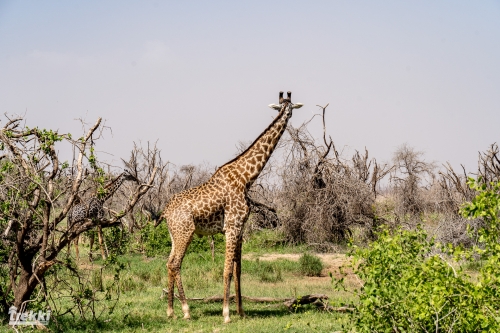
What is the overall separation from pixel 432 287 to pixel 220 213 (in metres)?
4.73

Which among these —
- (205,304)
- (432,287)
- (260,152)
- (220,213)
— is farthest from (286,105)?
(432,287)

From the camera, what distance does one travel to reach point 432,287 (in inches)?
195

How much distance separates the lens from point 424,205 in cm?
2570

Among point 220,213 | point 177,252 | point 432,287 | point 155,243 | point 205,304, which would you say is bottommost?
point 205,304

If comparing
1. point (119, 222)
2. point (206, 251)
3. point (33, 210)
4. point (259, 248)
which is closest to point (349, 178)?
point (259, 248)

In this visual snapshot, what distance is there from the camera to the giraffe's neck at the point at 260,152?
9.45 m

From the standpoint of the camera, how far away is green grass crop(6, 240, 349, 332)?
8.05m

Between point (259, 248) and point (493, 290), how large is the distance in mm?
13345

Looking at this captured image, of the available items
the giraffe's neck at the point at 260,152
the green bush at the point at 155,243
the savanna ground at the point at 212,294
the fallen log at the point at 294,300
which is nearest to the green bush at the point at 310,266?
the savanna ground at the point at 212,294

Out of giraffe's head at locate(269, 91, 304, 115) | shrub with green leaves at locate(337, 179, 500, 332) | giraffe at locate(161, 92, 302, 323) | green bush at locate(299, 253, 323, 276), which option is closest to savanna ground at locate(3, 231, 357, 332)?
green bush at locate(299, 253, 323, 276)

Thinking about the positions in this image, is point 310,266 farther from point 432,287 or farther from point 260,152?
point 432,287

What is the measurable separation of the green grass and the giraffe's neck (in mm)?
2188

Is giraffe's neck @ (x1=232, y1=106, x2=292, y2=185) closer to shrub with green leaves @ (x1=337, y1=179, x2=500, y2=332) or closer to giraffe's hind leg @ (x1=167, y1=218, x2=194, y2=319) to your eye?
giraffe's hind leg @ (x1=167, y1=218, x2=194, y2=319)

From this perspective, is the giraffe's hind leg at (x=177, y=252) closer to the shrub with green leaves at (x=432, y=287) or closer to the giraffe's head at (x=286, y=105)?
the giraffe's head at (x=286, y=105)
